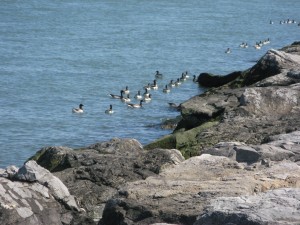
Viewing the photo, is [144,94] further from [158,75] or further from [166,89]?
[158,75]

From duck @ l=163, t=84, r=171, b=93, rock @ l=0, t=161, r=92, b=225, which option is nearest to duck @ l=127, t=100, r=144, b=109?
duck @ l=163, t=84, r=171, b=93

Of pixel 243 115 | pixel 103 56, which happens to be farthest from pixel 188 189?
pixel 103 56

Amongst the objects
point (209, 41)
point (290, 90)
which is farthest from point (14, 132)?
point (209, 41)

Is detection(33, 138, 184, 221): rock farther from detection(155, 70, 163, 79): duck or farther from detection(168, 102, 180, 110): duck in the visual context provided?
detection(155, 70, 163, 79): duck

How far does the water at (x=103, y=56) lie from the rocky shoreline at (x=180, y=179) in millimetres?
13859

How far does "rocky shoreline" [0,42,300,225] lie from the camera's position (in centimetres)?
972

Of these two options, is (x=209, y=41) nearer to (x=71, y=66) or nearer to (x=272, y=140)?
(x=71, y=66)

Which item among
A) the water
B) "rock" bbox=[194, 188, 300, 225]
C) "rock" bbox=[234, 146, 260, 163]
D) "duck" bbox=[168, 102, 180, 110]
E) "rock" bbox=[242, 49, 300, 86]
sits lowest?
the water

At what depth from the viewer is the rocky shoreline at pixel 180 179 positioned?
9719 millimetres

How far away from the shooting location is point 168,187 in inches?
451


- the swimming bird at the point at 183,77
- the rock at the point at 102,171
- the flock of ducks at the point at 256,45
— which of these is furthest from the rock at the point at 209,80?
the rock at the point at 102,171

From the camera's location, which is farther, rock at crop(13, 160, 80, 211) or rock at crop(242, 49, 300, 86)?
rock at crop(242, 49, 300, 86)

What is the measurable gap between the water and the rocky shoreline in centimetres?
1386

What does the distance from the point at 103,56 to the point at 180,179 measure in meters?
51.6
